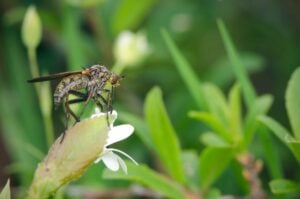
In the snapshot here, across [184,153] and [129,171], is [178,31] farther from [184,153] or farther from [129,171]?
[129,171]

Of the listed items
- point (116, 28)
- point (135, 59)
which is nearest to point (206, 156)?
point (135, 59)

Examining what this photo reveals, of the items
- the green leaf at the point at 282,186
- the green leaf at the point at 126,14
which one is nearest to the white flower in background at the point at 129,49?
the green leaf at the point at 126,14

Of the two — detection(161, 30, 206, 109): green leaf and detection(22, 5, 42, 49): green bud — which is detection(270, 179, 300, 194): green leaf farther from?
detection(22, 5, 42, 49): green bud

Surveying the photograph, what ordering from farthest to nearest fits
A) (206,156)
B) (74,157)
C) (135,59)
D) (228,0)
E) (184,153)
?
1. (228,0)
2. (135,59)
3. (184,153)
4. (206,156)
5. (74,157)

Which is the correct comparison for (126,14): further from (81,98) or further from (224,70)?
(81,98)

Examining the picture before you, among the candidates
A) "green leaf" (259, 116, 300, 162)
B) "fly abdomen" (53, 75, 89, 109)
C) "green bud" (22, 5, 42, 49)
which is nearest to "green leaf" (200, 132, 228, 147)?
Result: "green leaf" (259, 116, 300, 162)

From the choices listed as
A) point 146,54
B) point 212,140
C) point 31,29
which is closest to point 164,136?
point 212,140

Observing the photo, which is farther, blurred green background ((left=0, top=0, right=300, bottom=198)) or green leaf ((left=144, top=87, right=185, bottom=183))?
blurred green background ((left=0, top=0, right=300, bottom=198))
